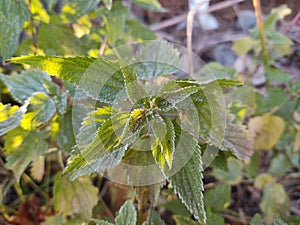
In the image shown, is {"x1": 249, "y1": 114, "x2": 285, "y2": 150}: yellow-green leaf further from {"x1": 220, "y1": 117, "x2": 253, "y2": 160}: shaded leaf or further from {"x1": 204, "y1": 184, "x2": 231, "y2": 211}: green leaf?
{"x1": 220, "y1": 117, "x2": 253, "y2": 160}: shaded leaf

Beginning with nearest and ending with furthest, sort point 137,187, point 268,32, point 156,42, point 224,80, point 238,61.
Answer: point 224,80, point 137,187, point 156,42, point 268,32, point 238,61

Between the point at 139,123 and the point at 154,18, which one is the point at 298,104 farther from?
the point at 154,18

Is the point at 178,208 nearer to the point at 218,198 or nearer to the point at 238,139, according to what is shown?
the point at 218,198

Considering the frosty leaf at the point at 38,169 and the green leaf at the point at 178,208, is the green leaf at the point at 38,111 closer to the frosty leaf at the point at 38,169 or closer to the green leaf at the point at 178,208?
the frosty leaf at the point at 38,169

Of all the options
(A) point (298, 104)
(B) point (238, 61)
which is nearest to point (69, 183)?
(A) point (298, 104)

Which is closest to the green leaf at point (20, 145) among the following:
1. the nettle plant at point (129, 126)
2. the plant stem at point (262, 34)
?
the nettle plant at point (129, 126)

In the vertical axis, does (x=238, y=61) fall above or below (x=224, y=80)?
below

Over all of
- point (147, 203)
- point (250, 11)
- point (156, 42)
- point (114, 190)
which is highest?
point (156, 42)

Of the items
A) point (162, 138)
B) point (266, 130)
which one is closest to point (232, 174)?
point (266, 130)

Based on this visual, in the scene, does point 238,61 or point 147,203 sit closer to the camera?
point 147,203
